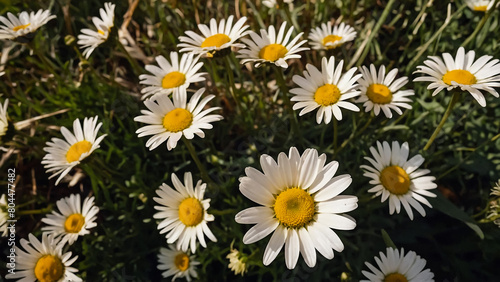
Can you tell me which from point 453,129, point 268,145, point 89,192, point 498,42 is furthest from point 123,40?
point 498,42

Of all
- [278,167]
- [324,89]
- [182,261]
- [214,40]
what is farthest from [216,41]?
[182,261]

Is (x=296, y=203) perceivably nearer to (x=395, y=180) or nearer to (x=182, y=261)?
(x=395, y=180)

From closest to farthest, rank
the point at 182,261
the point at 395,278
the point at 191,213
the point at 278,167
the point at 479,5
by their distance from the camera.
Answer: the point at 278,167
the point at 395,278
the point at 191,213
the point at 182,261
the point at 479,5

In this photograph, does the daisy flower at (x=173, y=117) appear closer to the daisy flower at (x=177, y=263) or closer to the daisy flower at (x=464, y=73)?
the daisy flower at (x=177, y=263)

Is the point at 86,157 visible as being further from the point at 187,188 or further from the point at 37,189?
the point at 37,189

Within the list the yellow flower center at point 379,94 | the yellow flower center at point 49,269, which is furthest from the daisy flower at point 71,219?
the yellow flower center at point 379,94

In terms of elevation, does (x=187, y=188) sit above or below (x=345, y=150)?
above
